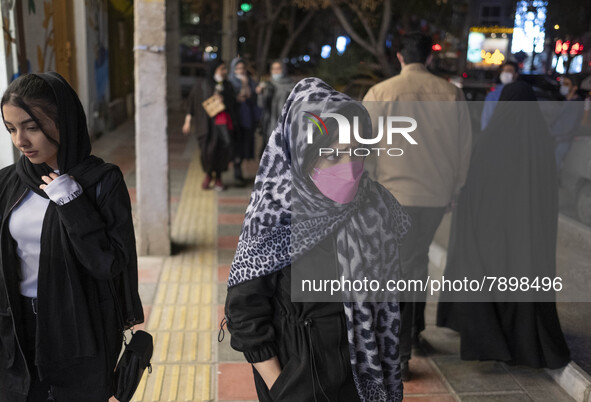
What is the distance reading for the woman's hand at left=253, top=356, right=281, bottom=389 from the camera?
6.73ft

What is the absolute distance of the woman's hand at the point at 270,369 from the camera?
2.05m

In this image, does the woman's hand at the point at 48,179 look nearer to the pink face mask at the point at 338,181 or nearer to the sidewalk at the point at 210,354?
the pink face mask at the point at 338,181

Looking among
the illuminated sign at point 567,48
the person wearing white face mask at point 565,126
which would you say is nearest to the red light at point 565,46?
the illuminated sign at point 567,48

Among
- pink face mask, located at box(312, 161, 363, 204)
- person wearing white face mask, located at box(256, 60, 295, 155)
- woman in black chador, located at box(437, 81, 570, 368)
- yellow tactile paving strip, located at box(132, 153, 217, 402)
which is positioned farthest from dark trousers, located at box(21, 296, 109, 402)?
person wearing white face mask, located at box(256, 60, 295, 155)

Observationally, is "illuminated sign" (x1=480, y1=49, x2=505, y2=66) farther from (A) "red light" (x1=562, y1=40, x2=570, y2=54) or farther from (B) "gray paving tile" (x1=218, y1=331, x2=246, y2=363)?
(B) "gray paving tile" (x1=218, y1=331, x2=246, y2=363)

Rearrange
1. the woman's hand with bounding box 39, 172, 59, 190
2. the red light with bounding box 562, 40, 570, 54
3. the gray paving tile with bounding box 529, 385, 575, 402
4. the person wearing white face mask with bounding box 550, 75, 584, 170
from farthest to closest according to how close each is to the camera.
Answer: the red light with bounding box 562, 40, 570, 54, the person wearing white face mask with bounding box 550, 75, 584, 170, the gray paving tile with bounding box 529, 385, 575, 402, the woman's hand with bounding box 39, 172, 59, 190

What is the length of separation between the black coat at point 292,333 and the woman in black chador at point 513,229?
77.9 inches

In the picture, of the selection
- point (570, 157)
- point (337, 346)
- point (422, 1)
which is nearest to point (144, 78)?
point (337, 346)

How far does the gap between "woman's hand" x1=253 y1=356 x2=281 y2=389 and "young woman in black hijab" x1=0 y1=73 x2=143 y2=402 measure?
581 mm

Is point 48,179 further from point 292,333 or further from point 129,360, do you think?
point 292,333

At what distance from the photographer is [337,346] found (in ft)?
6.77

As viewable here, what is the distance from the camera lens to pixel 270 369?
6.73 ft

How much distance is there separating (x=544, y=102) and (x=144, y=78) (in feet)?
16.0

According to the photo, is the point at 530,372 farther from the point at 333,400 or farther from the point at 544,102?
the point at 544,102
